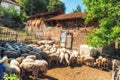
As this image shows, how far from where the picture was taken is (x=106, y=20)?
816 inches

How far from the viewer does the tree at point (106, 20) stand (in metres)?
20.2

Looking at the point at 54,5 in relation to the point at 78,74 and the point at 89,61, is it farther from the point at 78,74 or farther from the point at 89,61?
the point at 78,74

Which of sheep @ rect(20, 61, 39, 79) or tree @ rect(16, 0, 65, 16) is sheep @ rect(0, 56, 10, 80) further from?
tree @ rect(16, 0, 65, 16)

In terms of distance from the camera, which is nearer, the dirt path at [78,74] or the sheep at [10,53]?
the dirt path at [78,74]

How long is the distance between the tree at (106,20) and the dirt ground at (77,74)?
2196mm

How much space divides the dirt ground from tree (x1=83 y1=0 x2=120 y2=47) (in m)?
2.20

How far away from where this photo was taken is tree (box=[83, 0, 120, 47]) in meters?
20.2

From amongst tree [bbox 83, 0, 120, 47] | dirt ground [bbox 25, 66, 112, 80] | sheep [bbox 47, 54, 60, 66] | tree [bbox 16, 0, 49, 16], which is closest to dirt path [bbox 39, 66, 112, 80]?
dirt ground [bbox 25, 66, 112, 80]

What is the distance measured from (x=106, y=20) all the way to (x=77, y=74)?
474 cm

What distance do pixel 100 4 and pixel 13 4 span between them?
30.6 metres

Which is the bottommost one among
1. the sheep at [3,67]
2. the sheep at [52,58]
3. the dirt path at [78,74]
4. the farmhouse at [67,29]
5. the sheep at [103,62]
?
the dirt path at [78,74]

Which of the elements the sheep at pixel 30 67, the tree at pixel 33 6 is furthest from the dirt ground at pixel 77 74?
the tree at pixel 33 6

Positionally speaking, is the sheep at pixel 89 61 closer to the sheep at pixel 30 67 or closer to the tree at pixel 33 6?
the sheep at pixel 30 67

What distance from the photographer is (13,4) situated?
4912 centimetres
